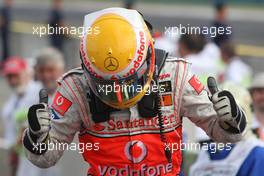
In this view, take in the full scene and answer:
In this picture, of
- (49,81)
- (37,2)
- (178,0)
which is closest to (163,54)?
(49,81)

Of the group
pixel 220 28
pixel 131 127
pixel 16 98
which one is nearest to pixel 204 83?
pixel 16 98

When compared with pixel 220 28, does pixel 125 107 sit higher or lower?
lower

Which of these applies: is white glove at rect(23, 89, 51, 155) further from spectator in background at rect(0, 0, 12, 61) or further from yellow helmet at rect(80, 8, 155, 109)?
spectator in background at rect(0, 0, 12, 61)

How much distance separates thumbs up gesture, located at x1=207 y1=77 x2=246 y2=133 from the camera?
14.6ft

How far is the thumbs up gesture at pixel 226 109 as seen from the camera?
4461mm

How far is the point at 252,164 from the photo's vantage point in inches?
217

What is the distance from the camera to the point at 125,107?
178 inches

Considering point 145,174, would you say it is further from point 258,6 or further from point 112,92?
point 258,6

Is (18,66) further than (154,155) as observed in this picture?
Yes

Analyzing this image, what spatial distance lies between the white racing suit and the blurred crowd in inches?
34.1

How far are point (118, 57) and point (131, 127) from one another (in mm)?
408

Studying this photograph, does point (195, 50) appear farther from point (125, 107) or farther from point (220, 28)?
point (125, 107)

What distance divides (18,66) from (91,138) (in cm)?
479

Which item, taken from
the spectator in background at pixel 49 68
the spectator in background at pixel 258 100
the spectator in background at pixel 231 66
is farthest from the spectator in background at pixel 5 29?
the spectator in background at pixel 258 100
